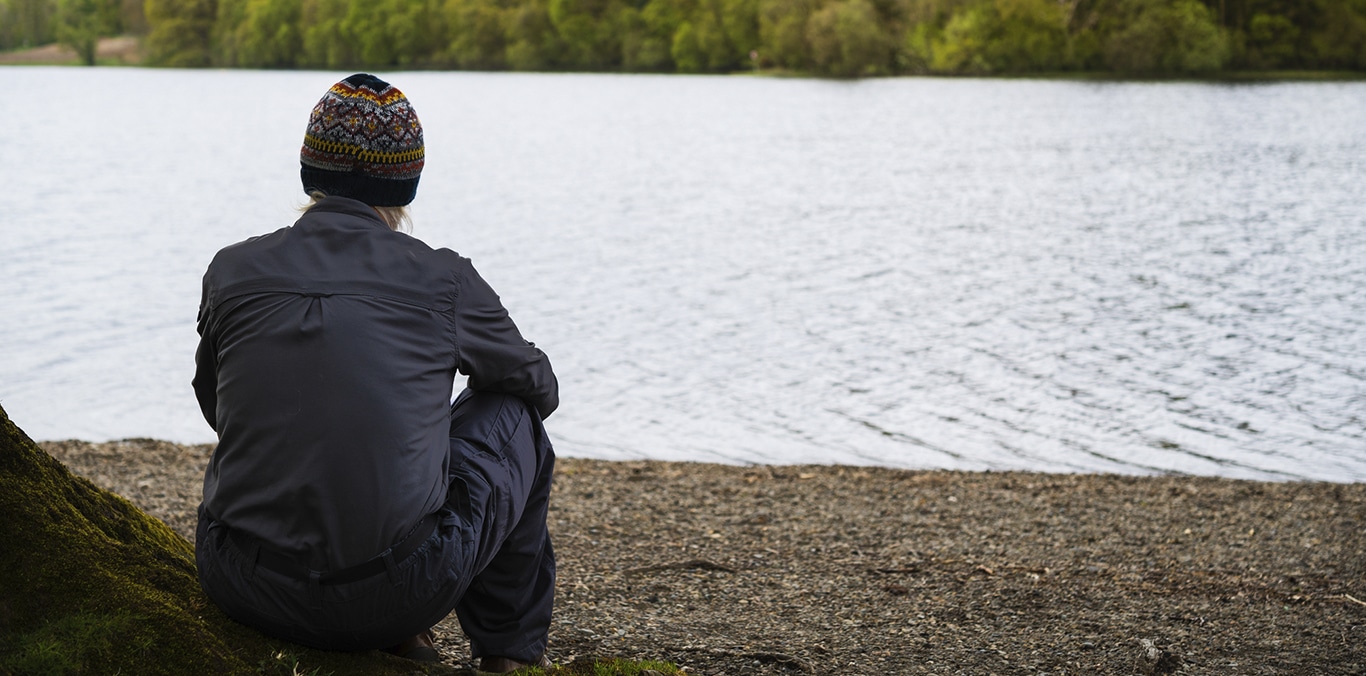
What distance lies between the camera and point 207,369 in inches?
105

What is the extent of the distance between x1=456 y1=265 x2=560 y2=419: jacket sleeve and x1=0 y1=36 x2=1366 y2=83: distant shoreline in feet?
306

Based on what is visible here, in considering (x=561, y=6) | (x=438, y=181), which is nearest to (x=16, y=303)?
(x=438, y=181)

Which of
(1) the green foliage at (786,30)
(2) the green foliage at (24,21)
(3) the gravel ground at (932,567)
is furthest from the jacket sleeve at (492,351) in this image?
(2) the green foliage at (24,21)

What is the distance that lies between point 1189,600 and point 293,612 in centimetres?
377

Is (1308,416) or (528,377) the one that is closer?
(528,377)

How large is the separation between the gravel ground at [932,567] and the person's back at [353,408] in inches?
52.0

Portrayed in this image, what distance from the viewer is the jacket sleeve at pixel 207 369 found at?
8.32ft

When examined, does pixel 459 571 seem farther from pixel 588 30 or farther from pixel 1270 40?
pixel 588 30

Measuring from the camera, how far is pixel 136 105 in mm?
65375

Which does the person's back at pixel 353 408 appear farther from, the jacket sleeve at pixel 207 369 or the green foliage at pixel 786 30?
the green foliage at pixel 786 30

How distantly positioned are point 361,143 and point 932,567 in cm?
366

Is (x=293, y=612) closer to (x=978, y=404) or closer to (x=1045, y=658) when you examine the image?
(x=1045, y=658)

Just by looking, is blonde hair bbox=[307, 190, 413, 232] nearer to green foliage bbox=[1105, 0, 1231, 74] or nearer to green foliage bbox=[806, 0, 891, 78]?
green foliage bbox=[1105, 0, 1231, 74]

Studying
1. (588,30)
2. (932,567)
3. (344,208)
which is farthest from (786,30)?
(344,208)
